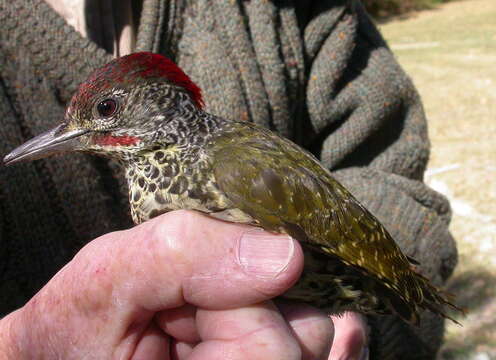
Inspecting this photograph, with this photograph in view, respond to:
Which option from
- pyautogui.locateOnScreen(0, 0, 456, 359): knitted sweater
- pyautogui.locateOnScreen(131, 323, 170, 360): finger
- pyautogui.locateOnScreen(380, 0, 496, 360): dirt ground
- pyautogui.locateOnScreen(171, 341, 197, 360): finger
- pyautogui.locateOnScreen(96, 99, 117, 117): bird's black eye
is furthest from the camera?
pyautogui.locateOnScreen(380, 0, 496, 360): dirt ground

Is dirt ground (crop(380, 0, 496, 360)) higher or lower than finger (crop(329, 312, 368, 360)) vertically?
lower

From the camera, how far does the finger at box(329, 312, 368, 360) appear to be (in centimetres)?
216

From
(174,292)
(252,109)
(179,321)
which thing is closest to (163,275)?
(174,292)

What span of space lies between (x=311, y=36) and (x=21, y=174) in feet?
5.09

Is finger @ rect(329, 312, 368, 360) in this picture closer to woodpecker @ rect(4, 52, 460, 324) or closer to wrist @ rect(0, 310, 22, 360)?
woodpecker @ rect(4, 52, 460, 324)

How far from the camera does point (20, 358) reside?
68.7 inches

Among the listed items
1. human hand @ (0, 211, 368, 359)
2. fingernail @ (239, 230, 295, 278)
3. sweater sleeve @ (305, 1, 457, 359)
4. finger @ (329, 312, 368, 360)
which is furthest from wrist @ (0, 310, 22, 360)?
sweater sleeve @ (305, 1, 457, 359)

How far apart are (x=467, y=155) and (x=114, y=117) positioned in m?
6.68

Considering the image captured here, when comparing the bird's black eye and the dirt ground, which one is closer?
the bird's black eye

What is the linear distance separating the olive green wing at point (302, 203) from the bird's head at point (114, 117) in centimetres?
26

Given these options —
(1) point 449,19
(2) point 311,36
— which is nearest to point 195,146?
(2) point 311,36

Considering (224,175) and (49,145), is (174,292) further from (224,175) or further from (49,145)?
(49,145)

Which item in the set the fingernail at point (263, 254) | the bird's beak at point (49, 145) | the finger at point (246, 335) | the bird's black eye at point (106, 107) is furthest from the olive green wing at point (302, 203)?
the bird's beak at point (49, 145)

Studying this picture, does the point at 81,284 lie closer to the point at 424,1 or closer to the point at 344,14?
the point at 344,14
